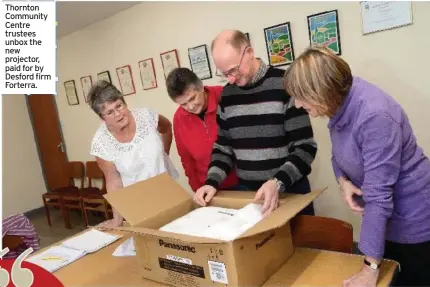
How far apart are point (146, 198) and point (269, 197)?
1.47ft

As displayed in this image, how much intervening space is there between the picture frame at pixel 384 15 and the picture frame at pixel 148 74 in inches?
85.5

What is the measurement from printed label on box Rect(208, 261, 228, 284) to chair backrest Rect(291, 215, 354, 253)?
0.47 m

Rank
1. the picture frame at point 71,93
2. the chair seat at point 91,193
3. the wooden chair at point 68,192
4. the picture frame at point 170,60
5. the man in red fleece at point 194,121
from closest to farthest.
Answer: the man in red fleece at point 194,121 < the picture frame at point 170,60 < the chair seat at point 91,193 < the wooden chair at point 68,192 < the picture frame at point 71,93

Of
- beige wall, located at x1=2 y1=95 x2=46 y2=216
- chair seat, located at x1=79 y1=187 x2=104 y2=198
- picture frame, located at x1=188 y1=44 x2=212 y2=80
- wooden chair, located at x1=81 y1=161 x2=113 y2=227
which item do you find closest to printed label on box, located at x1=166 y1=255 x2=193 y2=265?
picture frame, located at x1=188 y1=44 x2=212 y2=80

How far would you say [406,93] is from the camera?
92.0 inches

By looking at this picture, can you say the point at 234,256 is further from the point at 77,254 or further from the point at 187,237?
the point at 77,254

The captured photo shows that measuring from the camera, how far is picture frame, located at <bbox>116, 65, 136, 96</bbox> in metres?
4.09

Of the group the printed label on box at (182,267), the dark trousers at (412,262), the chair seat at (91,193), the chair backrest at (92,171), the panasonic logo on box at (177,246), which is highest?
the panasonic logo on box at (177,246)

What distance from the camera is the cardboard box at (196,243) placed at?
1.01 metres

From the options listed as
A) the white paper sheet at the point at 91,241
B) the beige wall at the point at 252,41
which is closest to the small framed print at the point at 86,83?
the beige wall at the point at 252,41

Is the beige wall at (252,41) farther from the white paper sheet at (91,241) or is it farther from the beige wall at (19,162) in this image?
the white paper sheet at (91,241)

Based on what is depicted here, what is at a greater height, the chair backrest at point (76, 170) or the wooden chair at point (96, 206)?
the chair backrest at point (76, 170)

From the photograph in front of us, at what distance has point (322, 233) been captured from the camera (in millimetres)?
1369

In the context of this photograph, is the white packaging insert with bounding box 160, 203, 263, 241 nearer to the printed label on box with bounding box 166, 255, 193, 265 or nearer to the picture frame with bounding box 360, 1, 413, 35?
the printed label on box with bounding box 166, 255, 193, 265
